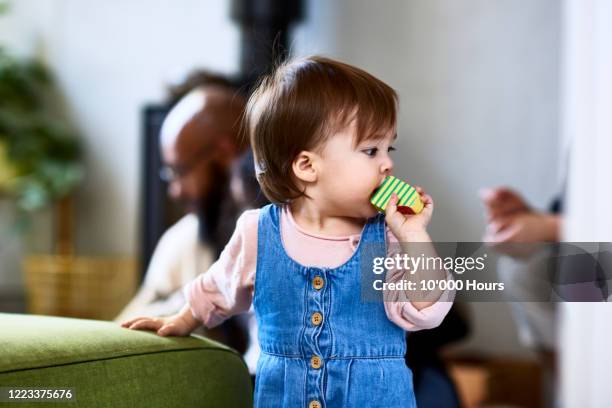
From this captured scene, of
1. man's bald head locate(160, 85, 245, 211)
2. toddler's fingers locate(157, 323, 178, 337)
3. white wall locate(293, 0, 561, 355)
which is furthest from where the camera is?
white wall locate(293, 0, 561, 355)

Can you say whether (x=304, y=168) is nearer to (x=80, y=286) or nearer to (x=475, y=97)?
(x=475, y=97)

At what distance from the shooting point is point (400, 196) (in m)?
0.81

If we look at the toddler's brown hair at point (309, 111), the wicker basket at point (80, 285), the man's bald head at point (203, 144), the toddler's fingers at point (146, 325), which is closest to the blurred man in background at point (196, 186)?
the man's bald head at point (203, 144)

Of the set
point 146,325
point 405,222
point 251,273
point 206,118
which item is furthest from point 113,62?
point 405,222

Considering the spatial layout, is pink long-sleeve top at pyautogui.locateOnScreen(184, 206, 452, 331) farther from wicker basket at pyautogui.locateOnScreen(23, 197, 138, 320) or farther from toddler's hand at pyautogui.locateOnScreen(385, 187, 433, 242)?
wicker basket at pyautogui.locateOnScreen(23, 197, 138, 320)

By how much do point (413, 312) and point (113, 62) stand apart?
3.23 m

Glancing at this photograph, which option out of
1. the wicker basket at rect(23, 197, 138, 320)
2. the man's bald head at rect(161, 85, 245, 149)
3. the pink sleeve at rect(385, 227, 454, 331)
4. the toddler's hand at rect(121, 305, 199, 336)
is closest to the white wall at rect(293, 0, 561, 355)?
the man's bald head at rect(161, 85, 245, 149)

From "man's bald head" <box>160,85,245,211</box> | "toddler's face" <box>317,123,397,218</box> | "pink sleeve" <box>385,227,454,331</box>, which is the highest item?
"man's bald head" <box>160,85,245,211</box>

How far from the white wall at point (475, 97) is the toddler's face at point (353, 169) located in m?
1.70

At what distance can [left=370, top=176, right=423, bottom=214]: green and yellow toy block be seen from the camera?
81 cm

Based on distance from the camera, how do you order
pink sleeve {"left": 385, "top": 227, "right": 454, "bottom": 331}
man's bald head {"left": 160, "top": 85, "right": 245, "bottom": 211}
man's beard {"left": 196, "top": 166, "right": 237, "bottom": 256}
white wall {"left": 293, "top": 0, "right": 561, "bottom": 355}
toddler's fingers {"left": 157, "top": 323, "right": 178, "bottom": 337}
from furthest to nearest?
white wall {"left": 293, "top": 0, "right": 561, "bottom": 355}
man's bald head {"left": 160, "top": 85, "right": 245, "bottom": 211}
man's beard {"left": 196, "top": 166, "right": 237, "bottom": 256}
toddler's fingers {"left": 157, "top": 323, "right": 178, "bottom": 337}
pink sleeve {"left": 385, "top": 227, "right": 454, "bottom": 331}

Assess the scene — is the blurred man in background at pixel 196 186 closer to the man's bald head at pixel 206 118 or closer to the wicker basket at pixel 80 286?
the man's bald head at pixel 206 118

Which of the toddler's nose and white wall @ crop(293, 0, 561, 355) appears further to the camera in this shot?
white wall @ crop(293, 0, 561, 355)

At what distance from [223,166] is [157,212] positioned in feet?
3.20
